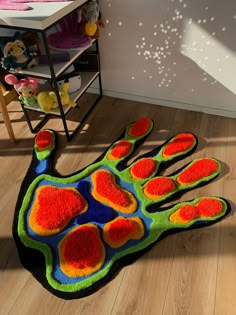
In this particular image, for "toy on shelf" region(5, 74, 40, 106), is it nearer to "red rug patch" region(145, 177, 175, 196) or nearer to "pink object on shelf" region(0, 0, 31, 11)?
"pink object on shelf" region(0, 0, 31, 11)

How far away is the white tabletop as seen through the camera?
131 cm

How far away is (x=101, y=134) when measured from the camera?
187cm

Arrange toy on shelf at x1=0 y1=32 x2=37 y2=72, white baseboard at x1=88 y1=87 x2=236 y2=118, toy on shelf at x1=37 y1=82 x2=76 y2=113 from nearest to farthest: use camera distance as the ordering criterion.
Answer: toy on shelf at x1=0 y1=32 x2=37 y2=72
toy on shelf at x1=37 y1=82 x2=76 y2=113
white baseboard at x1=88 y1=87 x2=236 y2=118

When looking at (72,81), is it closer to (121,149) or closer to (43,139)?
(43,139)

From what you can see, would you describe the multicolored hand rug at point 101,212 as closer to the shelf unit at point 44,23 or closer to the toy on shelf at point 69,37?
the shelf unit at point 44,23

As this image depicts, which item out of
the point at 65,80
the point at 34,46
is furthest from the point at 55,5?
the point at 65,80

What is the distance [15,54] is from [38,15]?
0.28m

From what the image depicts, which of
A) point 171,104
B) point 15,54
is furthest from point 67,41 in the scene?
point 171,104

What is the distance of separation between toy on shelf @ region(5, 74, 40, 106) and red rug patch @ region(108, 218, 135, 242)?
878 millimetres

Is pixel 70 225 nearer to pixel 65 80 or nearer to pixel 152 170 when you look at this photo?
pixel 152 170

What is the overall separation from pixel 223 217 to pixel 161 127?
2.49 ft

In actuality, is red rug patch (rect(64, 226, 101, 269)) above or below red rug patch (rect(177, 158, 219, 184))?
below

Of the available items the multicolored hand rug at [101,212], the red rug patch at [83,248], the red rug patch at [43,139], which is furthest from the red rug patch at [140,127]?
the red rug patch at [83,248]

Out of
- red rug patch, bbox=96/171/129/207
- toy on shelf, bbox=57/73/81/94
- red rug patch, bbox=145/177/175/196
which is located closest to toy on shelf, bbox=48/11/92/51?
toy on shelf, bbox=57/73/81/94
